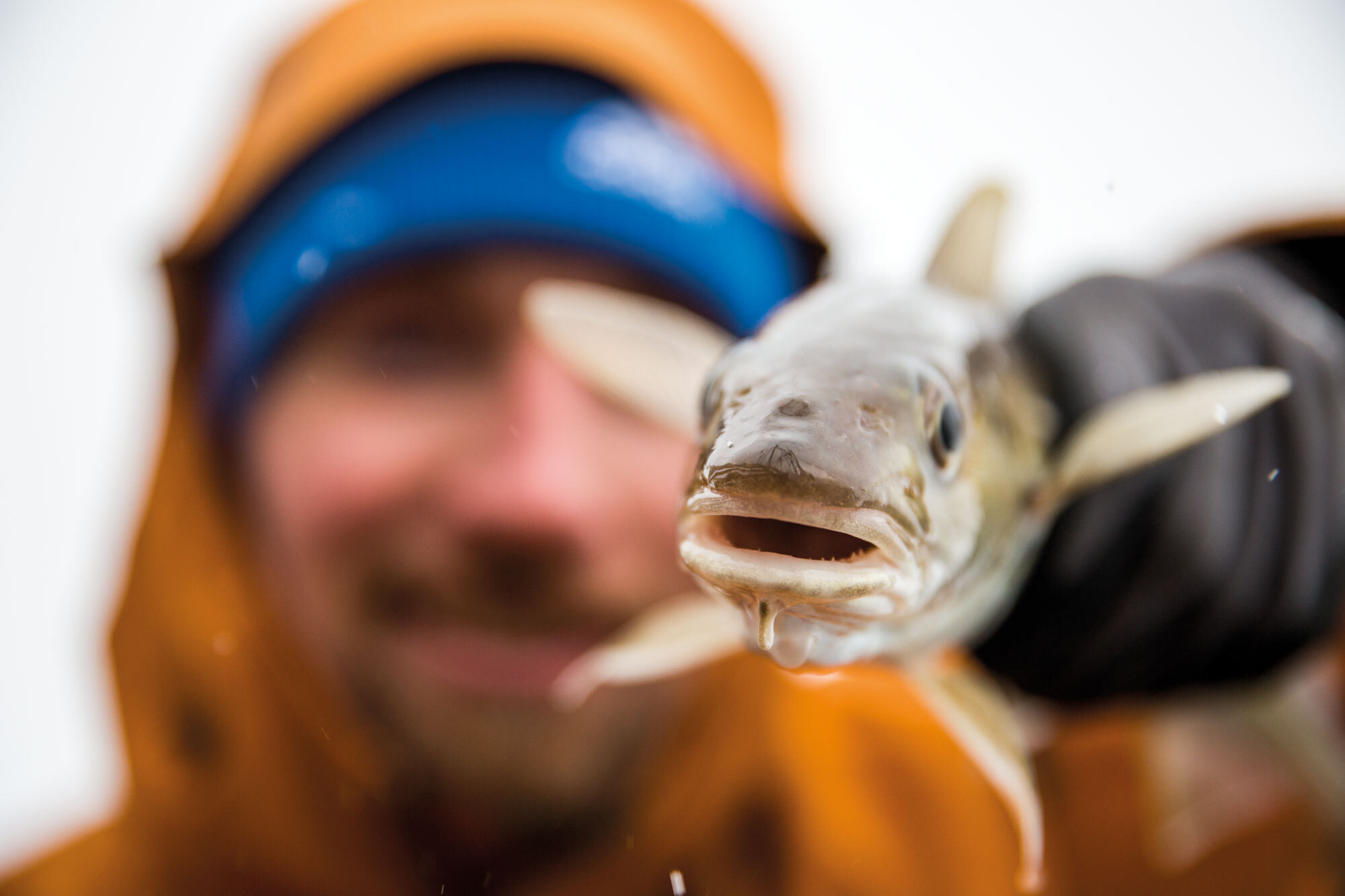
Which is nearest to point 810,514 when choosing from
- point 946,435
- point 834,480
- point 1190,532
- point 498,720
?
point 834,480

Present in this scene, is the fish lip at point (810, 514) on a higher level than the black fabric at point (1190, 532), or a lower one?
higher

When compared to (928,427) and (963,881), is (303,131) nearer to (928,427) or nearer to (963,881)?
(928,427)

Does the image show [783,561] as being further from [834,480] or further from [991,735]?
[991,735]

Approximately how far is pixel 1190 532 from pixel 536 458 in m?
0.84

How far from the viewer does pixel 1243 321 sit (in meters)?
0.77

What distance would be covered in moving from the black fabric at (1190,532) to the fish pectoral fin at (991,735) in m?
0.20

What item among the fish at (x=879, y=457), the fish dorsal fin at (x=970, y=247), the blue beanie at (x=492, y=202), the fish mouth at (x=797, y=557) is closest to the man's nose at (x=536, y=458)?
the blue beanie at (x=492, y=202)

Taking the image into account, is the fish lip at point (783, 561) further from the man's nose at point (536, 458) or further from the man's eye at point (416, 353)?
the man's eye at point (416, 353)

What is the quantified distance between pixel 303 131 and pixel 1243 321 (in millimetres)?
1438

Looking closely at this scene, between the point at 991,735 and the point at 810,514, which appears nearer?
the point at 810,514

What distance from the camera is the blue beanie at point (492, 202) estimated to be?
1.24 meters

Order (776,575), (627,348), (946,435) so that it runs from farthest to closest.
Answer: (627,348) < (946,435) < (776,575)

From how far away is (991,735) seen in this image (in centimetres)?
49

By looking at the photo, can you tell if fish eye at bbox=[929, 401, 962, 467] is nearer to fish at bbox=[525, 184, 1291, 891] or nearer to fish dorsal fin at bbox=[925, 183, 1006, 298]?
fish at bbox=[525, 184, 1291, 891]
